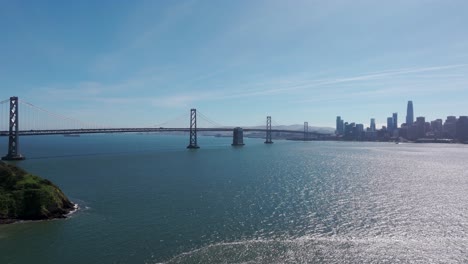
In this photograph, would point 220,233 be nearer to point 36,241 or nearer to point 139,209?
point 139,209

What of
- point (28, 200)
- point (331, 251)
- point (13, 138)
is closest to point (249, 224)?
point (331, 251)

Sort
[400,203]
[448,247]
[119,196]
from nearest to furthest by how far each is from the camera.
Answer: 1. [448,247]
2. [400,203]
3. [119,196]

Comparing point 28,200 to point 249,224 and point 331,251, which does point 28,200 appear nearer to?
point 249,224

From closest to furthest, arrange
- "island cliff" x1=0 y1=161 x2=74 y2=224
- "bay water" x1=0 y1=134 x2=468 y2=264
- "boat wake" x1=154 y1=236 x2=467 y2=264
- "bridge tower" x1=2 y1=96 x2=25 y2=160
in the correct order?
"boat wake" x1=154 y1=236 x2=467 y2=264, "bay water" x1=0 y1=134 x2=468 y2=264, "island cliff" x1=0 y1=161 x2=74 y2=224, "bridge tower" x1=2 y1=96 x2=25 y2=160

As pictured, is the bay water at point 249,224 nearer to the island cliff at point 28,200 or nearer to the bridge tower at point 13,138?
the island cliff at point 28,200

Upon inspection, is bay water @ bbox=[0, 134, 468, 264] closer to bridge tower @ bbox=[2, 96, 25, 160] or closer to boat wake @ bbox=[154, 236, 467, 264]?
boat wake @ bbox=[154, 236, 467, 264]

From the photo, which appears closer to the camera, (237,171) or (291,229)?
(291,229)

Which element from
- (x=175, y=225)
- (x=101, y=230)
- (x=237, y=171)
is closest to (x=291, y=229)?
(x=175, y=225)

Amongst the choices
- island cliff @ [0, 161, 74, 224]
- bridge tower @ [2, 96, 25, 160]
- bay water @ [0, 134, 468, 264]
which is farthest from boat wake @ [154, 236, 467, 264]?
bridge tower @ [2, 96, 25, 160]
